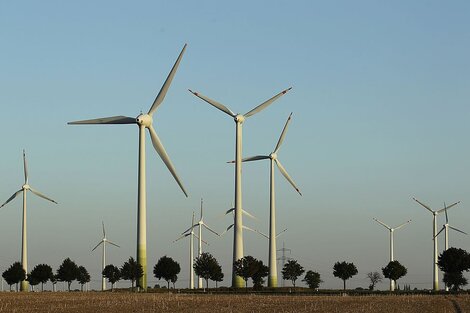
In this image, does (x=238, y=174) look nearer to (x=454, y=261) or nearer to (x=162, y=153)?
(x=162, y=153)

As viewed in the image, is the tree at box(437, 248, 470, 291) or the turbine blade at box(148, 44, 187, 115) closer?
the turbine blade at box(148, 44, 187, 115)

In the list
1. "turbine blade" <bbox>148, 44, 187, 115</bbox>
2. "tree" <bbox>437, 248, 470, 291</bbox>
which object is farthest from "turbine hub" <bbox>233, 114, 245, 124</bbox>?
"tree" <bbox>437, 248, 470, 291</bbox>

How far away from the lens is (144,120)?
149125 millimetres

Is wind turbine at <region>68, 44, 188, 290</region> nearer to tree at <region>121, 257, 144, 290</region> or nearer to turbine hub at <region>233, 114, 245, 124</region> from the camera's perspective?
tree at <region>121, 257, 144, 290</region>

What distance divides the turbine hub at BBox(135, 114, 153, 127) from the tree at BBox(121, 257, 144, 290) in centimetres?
2324

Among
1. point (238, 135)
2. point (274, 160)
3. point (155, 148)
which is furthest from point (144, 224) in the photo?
point (274, 160)

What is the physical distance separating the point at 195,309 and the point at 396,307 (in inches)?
826

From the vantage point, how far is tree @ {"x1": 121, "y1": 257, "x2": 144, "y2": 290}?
483 feet

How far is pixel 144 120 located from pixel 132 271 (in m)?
30.4

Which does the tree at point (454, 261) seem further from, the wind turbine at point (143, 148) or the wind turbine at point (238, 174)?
the wind turbine at point (143, 148)

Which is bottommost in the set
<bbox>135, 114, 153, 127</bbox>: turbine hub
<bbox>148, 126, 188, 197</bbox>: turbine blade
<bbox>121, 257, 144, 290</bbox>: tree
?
<bbox>121, 257, 144, 290</bbox>: tree

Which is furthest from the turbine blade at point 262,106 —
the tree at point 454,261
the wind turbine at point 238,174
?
the tree at point 454,261

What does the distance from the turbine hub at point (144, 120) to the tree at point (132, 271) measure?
23241 mm

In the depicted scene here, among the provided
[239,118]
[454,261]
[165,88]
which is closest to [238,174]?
[239,118]
